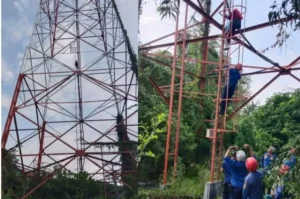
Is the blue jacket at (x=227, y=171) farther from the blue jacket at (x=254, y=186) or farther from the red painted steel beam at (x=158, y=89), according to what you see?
the red painted steel beam at (x=158, y=89)

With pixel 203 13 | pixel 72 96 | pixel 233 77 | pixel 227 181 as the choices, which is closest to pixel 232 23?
pixel 203 13

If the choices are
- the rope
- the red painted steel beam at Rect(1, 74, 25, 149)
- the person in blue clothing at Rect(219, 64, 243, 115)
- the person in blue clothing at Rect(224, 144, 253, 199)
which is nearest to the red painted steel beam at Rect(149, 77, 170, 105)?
the rope

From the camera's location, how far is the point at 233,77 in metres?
2.31

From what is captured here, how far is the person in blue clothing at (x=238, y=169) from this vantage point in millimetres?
2262

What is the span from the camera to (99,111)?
2039mm

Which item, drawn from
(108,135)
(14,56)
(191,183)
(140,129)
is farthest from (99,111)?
(191,183)

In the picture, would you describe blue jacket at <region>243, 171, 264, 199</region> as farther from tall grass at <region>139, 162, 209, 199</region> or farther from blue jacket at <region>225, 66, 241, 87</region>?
blue jacket at <region>225, 66, 241, 87</region>

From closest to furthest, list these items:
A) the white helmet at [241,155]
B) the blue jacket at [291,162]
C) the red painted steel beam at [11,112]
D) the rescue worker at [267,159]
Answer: the blue jacket at [291,162], the red painted steel beam at [11,112], the rescue worker at [267,159], the white helmet at [241,155]

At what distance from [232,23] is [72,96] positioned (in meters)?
0.84

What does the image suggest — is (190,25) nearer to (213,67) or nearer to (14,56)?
(213,67)

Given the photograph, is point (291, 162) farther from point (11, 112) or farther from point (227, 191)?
point (11, 112)

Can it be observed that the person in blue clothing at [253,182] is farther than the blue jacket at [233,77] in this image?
No

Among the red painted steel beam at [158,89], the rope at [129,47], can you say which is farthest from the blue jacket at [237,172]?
the rope at [129,47]

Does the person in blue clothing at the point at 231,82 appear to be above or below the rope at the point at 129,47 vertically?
below
